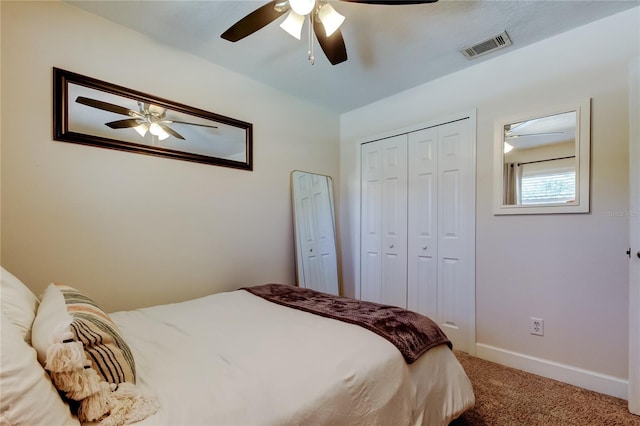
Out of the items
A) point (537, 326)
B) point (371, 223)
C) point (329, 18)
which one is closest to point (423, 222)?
point (371, 223)

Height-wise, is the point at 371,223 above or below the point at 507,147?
below

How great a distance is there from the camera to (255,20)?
157cm

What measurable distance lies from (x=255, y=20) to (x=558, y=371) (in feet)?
9.85

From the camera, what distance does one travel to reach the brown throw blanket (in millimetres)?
1326

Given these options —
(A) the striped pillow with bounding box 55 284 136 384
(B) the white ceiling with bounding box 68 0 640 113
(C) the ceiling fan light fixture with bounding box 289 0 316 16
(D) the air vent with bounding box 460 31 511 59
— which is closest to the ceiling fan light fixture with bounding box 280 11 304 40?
(C) the ceiling fan light fixture with bounding box 289 0 316 16

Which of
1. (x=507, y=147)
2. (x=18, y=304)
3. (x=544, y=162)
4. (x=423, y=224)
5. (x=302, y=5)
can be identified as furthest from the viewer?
(x=423, y=224)

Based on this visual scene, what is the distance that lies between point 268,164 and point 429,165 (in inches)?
62.0

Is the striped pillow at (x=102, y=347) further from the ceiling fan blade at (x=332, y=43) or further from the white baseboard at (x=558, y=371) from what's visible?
the white baseboard at (x=558, y=371)

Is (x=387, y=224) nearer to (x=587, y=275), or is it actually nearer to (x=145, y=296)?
(x=587, y=275)

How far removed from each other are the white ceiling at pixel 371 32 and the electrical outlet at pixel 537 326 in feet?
6.36

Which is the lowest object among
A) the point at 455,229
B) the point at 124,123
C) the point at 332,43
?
the point at 455,229

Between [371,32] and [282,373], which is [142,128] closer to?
[371,32]

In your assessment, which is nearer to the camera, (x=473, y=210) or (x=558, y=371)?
(x=558, y=371)

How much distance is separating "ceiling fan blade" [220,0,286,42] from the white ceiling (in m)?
0.31
